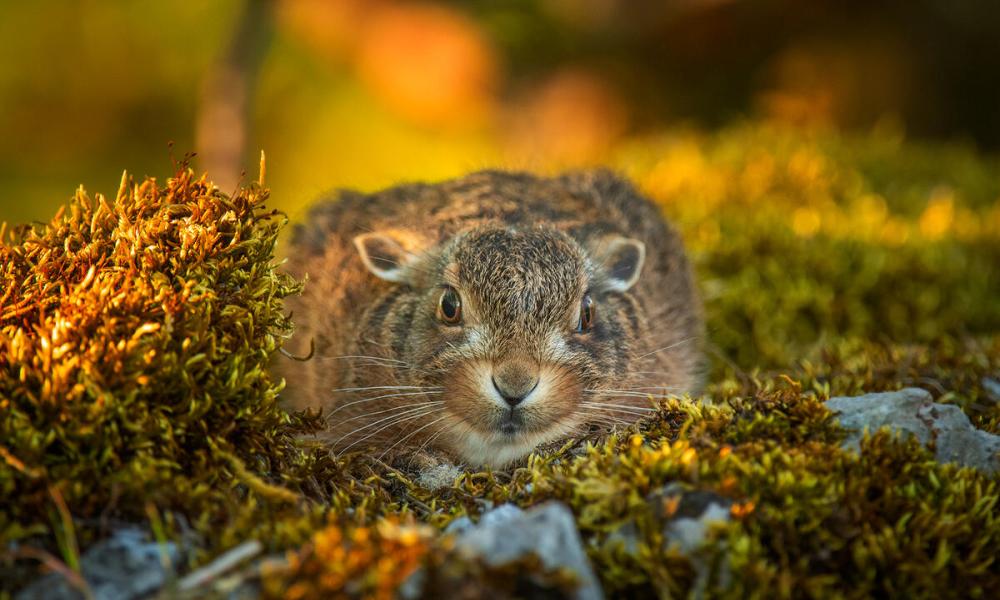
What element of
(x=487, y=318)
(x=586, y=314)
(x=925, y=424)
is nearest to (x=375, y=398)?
(x=487, y=318)

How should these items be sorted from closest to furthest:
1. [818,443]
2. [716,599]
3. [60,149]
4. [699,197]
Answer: [716,599], [818,443], [699,197], [60,149]

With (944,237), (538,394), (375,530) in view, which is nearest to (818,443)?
(538,394)

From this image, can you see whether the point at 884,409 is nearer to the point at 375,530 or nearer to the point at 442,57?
the point at 375,530

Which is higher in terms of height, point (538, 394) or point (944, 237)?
point (944, 237)

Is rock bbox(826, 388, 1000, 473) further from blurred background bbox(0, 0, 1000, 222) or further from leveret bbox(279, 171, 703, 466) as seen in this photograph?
blurred background bbox(0, 0, 1000, 222)

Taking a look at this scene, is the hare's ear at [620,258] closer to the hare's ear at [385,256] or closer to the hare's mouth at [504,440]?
the hare's ear at [385,256]

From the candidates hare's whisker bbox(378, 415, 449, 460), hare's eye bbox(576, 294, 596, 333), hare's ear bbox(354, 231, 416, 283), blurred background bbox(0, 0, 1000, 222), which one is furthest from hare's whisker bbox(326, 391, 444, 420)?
blurred background bbox(0, 0, 1000, 222)

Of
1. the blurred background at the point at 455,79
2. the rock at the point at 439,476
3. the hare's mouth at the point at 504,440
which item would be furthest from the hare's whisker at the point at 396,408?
the blurred background at the point at 455,79
